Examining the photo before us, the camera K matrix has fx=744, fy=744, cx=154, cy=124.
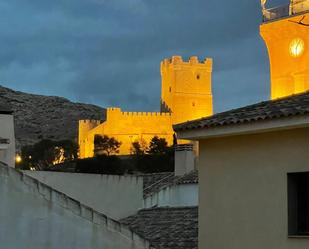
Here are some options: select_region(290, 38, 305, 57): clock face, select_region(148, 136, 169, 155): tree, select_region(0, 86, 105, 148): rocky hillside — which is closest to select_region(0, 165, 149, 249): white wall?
select_region(290, 38, 305, 57): clock face

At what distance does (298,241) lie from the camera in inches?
329

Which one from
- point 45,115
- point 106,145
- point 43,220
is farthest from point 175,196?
point 45,115

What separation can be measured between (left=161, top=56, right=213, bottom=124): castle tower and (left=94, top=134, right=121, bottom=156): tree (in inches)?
516

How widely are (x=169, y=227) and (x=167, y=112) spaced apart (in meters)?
107

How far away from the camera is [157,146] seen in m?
104

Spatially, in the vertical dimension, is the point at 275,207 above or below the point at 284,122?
below

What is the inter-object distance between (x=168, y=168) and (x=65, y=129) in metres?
82.9

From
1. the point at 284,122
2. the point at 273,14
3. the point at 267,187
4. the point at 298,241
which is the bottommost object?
the point at 298,241

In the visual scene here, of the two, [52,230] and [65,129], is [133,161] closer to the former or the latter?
[65,129]

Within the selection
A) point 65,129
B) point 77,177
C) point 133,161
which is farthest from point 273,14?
point 65,129

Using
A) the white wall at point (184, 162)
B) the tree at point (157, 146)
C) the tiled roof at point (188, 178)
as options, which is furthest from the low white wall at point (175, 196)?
the tree at point (157, 146)

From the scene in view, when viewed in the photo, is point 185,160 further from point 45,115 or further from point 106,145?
point 45,115

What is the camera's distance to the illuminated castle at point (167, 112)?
373 feet

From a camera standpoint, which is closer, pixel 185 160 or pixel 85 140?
pixel 185 160
